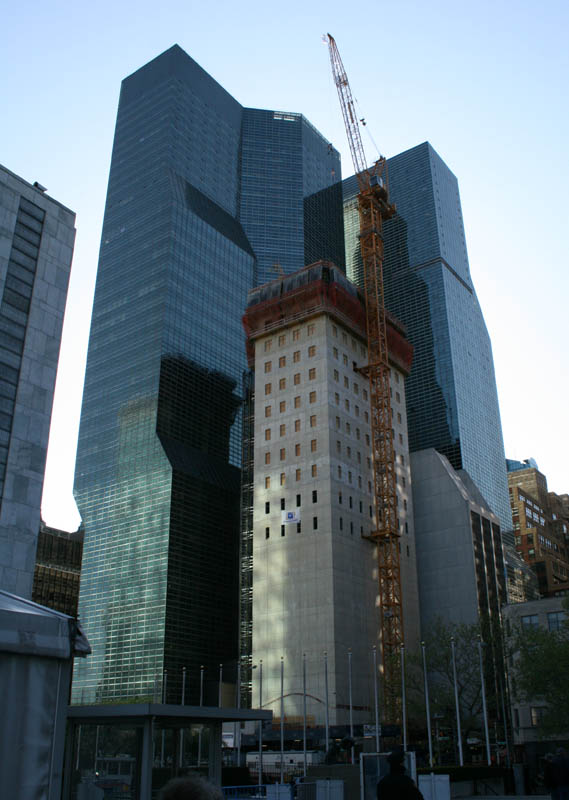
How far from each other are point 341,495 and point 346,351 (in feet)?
83.0

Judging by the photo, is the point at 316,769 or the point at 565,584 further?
the point at 565,584

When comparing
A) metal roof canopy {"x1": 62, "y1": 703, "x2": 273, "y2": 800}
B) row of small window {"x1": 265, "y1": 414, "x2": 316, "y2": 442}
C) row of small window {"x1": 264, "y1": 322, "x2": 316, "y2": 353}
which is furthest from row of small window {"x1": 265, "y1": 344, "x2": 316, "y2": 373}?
metal roof canopy {"x1": 62, "y1": 703, "x2": 273, "y2": 800}

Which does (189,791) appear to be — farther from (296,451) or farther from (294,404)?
(294,404)

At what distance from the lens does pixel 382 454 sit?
418 feet

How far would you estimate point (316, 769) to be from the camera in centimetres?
3894

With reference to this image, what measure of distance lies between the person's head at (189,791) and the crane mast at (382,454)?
106 meters

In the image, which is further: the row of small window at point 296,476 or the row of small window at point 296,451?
the row of small window at point 296,451

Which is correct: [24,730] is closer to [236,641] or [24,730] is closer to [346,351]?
[346,351]

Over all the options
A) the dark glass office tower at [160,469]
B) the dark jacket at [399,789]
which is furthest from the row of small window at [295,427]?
the dark jacket at [399,789]

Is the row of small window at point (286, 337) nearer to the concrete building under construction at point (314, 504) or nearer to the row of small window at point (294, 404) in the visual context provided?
the concrete building under construction at point (314, 504)

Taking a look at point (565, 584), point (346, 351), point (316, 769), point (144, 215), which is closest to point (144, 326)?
point (144, 215)

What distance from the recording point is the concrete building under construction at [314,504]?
356 ft

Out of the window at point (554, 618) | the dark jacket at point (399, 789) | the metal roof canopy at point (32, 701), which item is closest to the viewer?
the metal roof canopy at point (32, 701)

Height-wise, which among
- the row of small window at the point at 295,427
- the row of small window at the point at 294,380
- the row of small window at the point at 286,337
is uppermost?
the row of small window at the point at 286,337
